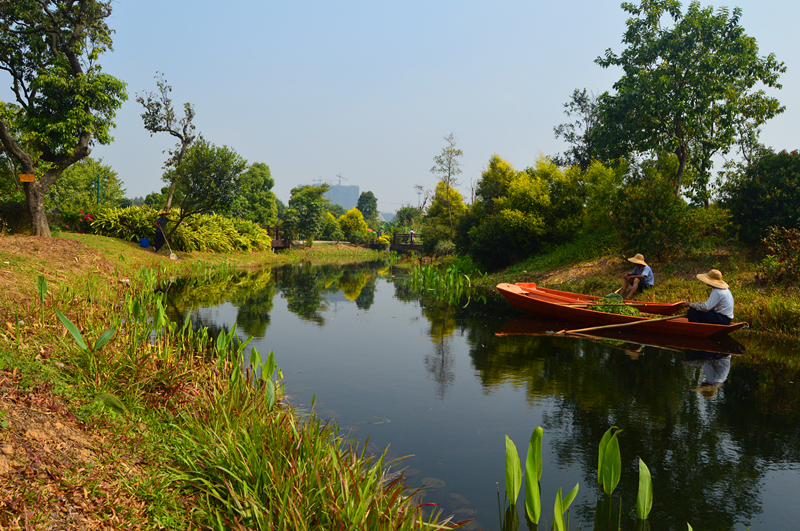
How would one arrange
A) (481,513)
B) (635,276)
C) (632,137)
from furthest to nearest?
(632,137) → (635,276) → (481,513)

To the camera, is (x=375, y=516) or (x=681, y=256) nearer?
(x=375, y=516)

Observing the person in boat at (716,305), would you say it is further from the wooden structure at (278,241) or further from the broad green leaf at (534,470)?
the wooden structure at (278,241)

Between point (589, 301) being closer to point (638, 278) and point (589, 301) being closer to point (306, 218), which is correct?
point (638, 278)

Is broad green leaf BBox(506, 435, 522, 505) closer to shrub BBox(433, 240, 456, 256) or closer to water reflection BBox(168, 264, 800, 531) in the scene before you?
water reflection BBox(168, 264, 800, 531)

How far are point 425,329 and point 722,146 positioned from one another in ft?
45.8

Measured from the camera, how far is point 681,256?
14.9 meters

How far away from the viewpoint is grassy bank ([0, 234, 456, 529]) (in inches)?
102

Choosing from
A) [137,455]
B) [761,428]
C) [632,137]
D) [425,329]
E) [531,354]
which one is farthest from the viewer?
[632,137]

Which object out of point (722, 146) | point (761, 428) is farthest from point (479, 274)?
point (761, 428)

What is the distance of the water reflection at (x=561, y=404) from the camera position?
387 centimetres

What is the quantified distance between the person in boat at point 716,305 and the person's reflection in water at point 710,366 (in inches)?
28.7

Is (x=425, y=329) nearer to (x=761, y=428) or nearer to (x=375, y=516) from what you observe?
(x=761, y=428)

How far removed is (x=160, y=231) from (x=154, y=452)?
2011cm

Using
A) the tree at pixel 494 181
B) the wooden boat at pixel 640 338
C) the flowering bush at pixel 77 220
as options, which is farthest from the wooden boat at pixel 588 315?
the flowering bush at pixel 77 220
